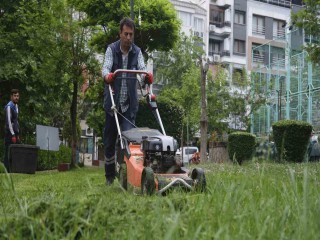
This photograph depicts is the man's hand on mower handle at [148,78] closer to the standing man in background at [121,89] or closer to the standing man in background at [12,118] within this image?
the standing man in background at [121,89]

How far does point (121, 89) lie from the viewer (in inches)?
232

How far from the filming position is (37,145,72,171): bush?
61.6 feet

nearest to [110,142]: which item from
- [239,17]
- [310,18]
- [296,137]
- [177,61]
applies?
[310,18]

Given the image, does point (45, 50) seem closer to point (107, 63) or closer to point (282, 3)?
point (107, 63)

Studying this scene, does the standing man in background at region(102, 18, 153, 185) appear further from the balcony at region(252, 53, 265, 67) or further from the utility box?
the balcony at region(252, 53, 265, 67)

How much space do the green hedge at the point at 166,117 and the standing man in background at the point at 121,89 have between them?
1091 cm

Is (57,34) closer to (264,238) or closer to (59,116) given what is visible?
(59,116)

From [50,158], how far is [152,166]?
15.7 meters

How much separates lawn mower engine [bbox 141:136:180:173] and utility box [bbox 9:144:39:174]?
6026 millimetres

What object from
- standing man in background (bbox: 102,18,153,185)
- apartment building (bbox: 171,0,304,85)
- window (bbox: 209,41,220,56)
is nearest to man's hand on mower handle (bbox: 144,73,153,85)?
standing man in background (bbox: 102,18,153,185)

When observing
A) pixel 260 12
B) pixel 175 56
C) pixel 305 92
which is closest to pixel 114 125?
pixel 305 92

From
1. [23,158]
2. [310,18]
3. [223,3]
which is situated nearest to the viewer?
[23,158]

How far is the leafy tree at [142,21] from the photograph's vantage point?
1833cm

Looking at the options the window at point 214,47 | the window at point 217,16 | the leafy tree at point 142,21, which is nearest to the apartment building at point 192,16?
the window at point 217,16
